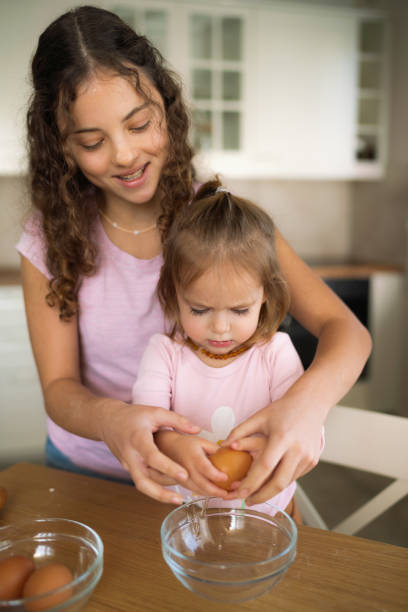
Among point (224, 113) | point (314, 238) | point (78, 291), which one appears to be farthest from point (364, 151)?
point (78, 291)

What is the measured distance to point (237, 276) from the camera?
→ 93 cm

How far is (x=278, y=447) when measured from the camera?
70cm

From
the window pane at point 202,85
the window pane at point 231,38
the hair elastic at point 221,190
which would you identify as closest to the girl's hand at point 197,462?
the hair elastic at point 221,190

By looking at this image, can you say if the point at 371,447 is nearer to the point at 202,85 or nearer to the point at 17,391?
the point at 17,391

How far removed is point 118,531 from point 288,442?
0.30 m

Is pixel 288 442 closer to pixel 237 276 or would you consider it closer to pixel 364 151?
pixel 237 276

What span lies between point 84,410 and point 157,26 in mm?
2779

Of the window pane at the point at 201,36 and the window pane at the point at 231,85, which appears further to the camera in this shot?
the window pane at the point at 231,85

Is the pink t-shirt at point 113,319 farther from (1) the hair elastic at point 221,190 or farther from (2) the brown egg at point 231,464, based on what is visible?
(2) the brown egg at point 231,464

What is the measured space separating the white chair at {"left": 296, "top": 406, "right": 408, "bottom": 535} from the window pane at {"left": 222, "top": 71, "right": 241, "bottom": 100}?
2.68 m

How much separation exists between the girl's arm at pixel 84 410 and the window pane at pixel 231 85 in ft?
8.12

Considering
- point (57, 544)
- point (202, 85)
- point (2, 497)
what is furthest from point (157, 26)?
point (57, 544)

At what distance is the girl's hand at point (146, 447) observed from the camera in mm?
699

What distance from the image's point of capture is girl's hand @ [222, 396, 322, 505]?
70 centimetres
